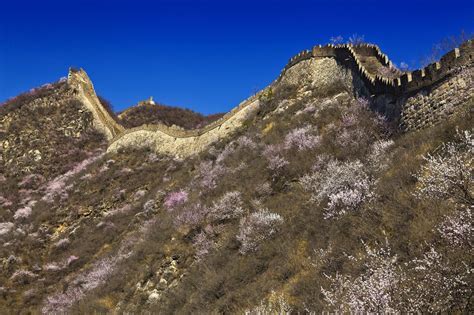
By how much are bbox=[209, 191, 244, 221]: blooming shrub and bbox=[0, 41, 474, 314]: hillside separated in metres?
0.06

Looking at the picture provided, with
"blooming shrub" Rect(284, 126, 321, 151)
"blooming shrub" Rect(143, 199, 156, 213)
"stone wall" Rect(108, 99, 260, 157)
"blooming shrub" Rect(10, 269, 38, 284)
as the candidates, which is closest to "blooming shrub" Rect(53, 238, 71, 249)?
"blooming shrub" Rect(10, 269, 38, 284)

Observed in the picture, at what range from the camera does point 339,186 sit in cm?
1478

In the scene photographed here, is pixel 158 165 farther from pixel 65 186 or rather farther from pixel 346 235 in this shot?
pixel 346 235

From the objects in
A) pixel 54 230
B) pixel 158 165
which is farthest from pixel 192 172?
pixel 54 230

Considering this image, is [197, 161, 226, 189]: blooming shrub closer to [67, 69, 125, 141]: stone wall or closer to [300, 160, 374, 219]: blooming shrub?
[300, 160, 374, 219]: blooming shrub

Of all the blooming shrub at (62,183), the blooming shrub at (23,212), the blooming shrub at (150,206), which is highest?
the blooming shrub at (62,183)

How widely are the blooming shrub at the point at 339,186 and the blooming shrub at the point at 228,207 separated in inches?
124

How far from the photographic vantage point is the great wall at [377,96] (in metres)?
16.5

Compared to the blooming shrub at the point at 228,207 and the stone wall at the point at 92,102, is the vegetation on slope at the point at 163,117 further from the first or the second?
the blooming shrub at the point at 228,207

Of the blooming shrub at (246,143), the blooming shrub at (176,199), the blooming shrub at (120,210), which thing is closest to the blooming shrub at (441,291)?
the blooming shrub at (176,199)

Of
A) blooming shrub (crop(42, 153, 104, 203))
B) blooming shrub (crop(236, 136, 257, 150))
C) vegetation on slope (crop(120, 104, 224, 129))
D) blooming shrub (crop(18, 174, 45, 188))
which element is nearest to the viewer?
blooming shrub (crop(236, 136, 257, 150))

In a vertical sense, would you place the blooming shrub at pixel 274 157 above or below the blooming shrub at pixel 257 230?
above

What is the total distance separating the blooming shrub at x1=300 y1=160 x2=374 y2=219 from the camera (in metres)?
13.2

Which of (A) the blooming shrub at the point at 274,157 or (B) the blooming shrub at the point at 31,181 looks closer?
(A) the blooming shrub at the point at 274,157
